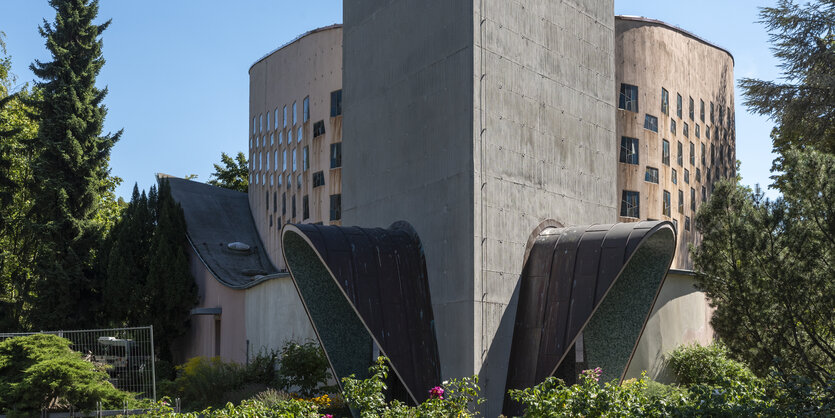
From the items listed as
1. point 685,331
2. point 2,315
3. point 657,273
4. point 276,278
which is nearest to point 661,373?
point 685,331

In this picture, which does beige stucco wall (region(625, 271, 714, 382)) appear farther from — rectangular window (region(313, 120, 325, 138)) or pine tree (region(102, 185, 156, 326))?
pine tree (region(102, 185, 156, 326))

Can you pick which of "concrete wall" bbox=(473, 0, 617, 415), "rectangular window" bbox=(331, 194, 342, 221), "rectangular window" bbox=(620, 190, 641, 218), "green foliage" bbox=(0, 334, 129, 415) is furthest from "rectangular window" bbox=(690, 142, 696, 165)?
"green foliage" bbox=(0, 334, 129, 415)

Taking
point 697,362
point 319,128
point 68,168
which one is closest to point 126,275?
point 68,168

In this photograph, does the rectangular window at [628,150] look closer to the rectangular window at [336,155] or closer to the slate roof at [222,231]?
the rectangular window at [336,155]

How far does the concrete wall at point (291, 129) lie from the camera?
35.3 m

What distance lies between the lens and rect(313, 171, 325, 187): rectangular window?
116 ft

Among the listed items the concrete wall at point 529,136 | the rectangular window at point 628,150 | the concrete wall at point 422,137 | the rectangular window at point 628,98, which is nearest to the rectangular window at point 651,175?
the rectangular window at point 628,150

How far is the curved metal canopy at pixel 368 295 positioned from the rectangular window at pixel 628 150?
20.5 metres

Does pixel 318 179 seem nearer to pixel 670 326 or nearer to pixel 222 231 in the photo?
pixel 222 231

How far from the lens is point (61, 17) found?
34250 millimetres

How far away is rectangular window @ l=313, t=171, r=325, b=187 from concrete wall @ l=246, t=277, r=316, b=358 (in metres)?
7.73

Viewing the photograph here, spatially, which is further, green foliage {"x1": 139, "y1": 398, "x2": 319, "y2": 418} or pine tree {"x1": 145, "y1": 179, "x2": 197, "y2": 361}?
pine tree {"x1": 145, "y1": 179, "x2": 197, "y2": 361}

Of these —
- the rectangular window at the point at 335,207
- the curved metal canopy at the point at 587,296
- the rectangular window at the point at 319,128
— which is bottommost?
the curved metal canopy at the point at 587,296

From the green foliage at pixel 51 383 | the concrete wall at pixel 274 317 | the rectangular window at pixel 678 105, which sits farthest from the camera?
the rectangular window at pixel 678 105
